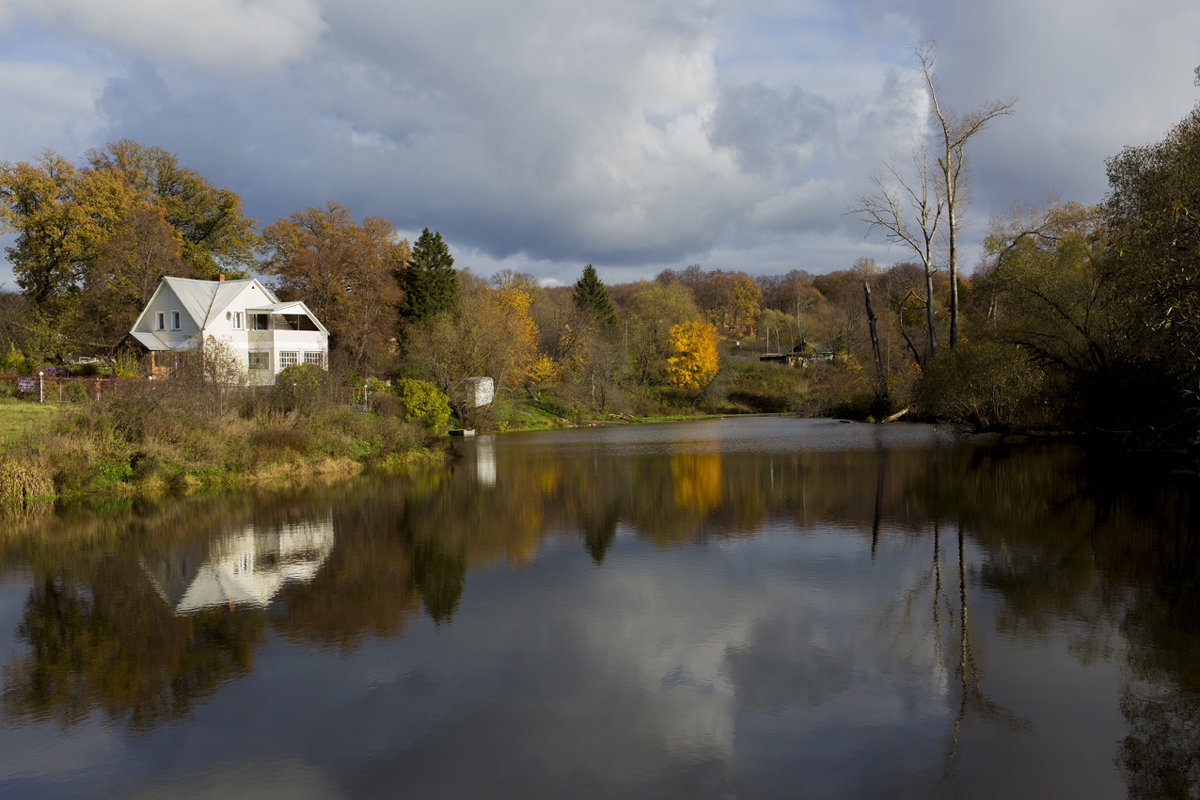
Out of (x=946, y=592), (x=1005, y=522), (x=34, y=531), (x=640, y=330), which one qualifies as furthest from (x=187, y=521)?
(x=640, y=330)

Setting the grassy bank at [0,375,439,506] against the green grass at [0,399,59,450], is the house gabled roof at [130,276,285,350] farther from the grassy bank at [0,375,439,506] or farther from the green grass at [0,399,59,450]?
the grassy bank at [0,375,439,506]

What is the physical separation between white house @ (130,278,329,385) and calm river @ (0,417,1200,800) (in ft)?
97.7

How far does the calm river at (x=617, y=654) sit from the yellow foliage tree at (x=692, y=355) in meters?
47.3

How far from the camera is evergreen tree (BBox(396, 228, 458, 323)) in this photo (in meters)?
48.5

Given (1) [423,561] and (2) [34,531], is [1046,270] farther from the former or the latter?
(2) [34,531]

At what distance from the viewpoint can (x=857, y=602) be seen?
964 cm

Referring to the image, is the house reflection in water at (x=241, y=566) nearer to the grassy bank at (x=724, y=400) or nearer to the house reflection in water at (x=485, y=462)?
the house reflection in water at (x=485, y=462)

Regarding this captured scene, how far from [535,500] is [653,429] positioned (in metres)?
28.9

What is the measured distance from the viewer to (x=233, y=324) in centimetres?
4438

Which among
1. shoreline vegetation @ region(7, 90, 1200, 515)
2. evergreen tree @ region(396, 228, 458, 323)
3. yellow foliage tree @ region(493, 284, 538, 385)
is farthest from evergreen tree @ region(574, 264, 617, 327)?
evergreen tree @ region(396, 228, 458, 323)

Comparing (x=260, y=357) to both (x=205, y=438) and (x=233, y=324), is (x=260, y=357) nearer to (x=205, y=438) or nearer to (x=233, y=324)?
(x=233, y=324)

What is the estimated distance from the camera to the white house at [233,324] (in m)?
43.0

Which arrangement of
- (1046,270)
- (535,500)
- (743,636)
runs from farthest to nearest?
(1046,270), (535,500), (743,636)

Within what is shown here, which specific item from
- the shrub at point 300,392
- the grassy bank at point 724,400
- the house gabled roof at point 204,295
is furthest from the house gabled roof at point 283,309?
the shrub at point 300,392
